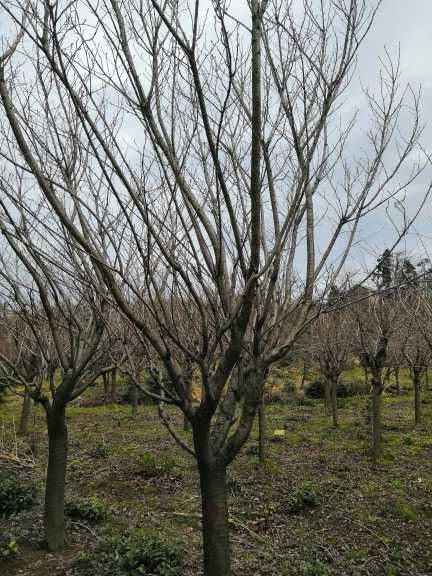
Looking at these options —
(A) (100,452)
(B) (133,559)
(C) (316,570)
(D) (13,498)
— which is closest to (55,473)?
(B) (133,559)

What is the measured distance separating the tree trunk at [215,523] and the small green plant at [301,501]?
3845mm

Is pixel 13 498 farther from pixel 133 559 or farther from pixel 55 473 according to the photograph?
pixel 133 559

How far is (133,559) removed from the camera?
4469 mm

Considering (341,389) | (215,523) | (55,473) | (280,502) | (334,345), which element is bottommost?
(280,502)

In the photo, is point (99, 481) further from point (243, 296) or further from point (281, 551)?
point (243, 296)

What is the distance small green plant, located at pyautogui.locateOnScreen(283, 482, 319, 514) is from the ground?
0.05 feet

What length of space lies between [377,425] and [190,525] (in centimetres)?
484

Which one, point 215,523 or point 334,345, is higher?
point 334,345

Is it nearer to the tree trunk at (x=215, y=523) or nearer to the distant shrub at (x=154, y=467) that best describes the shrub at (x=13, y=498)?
the distant shrub at (x=154, y=467)

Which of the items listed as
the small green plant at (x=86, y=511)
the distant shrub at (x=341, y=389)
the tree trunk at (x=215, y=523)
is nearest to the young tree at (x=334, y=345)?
the distant shrub at (x=341, y=389)

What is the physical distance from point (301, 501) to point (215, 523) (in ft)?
13.3

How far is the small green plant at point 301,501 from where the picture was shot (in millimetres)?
6383

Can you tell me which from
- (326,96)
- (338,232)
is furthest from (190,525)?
(326,96)

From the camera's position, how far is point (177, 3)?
8.19 feet
